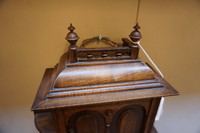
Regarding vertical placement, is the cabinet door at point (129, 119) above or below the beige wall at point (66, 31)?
below

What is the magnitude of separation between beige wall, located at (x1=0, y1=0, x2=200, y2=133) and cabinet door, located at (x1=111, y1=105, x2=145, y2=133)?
391mm

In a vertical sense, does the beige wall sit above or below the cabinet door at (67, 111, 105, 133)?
above

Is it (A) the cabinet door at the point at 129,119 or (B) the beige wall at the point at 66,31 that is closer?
(A) the cabinet door at the point at 129,119

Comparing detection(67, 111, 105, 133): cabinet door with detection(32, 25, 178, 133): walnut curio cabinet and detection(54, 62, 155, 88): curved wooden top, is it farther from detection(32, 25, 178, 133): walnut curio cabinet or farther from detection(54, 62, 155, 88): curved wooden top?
detection(54, 62, 155, 88): curved wooden top

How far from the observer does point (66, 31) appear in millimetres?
712

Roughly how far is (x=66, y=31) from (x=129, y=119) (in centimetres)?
54

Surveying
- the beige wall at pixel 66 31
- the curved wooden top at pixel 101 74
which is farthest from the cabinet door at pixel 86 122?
the beige wall at pixel 66 31

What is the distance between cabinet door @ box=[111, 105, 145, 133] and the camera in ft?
1.82

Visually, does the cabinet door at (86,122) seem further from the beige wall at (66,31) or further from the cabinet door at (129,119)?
the beige wall at (66,31)

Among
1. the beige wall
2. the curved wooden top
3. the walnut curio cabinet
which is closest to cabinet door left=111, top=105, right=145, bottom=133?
the walnut curio cabinet

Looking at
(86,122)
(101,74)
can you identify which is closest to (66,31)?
(101,74)

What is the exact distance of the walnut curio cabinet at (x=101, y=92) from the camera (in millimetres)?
463

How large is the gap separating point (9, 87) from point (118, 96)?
2.39ft

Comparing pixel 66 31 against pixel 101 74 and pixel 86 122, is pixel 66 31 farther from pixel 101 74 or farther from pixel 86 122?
pixel 86 122
